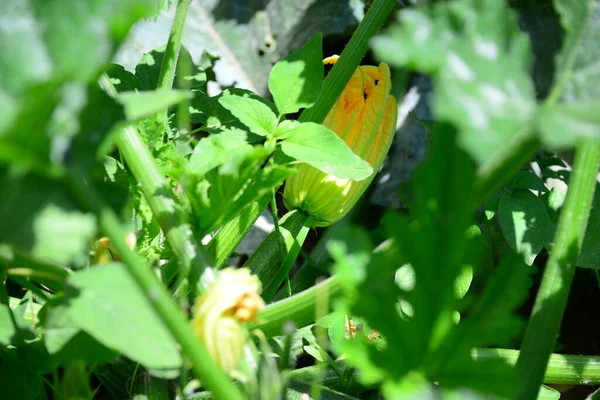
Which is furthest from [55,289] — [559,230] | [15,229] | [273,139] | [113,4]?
[559,230]

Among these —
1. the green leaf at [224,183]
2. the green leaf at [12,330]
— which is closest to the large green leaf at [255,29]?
Result: the green leaf at [224,183]

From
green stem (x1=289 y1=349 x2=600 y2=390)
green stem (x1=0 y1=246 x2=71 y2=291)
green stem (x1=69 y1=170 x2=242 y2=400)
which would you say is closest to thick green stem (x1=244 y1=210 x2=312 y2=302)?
green stem (x1=289 y1=349 x2=600 y2=390)

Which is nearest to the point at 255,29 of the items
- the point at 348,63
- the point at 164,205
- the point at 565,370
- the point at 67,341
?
the point at 348,63

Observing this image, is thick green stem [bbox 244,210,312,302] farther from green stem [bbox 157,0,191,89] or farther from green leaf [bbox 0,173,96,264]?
green leaf [bbox 0,173,96,264]

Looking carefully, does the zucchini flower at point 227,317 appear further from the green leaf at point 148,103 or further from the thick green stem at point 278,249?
the thick green stem at point 278,249

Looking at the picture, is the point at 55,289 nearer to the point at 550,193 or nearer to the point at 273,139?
the point at 273,139

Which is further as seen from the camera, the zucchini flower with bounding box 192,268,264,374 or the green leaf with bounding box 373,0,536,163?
Result: the zucchini flower with bounding box 192,268,264,374
